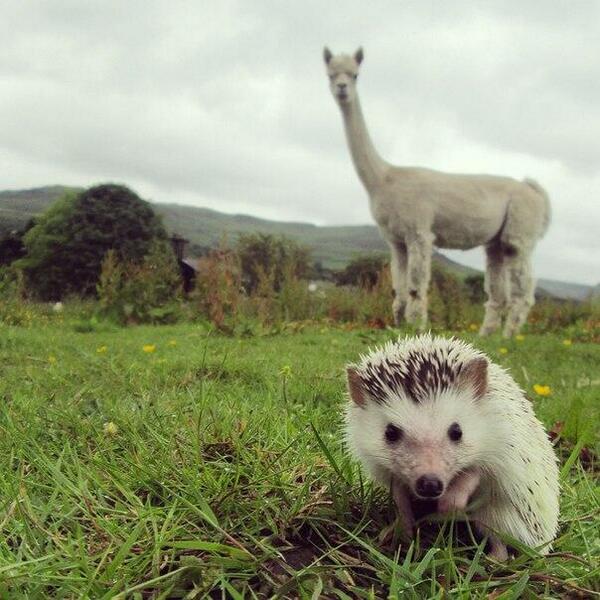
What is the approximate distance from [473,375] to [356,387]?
37cm

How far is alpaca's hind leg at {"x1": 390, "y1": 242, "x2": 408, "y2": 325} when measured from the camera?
9961 mm

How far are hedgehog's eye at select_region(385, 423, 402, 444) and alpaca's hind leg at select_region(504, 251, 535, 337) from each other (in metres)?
8.64

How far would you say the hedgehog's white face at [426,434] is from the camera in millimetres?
1892

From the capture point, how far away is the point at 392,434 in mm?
2035

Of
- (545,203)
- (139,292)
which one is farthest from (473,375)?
(139,292)

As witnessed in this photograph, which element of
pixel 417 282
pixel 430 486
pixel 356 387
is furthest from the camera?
pixel 417 282

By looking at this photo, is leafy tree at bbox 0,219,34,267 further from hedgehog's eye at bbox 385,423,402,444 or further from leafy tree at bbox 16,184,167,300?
hedgehog's eye at bbox 385,423,402,444

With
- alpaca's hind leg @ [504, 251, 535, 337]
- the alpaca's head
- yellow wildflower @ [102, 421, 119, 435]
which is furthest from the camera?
alpaca's hind leg @ [504, 251, 535, 337]

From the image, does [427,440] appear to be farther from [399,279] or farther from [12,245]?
[12,245]

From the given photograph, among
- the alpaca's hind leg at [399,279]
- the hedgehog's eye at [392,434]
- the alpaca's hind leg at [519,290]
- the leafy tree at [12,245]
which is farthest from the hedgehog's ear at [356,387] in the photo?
the leafy tree at [12,245]

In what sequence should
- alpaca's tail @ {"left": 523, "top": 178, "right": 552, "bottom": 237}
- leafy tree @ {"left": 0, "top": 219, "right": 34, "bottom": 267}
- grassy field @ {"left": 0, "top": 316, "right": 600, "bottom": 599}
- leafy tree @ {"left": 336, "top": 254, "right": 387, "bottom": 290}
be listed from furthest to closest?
1. leafy tree @ {"left": 336, "top": 254, "right": 387, "bottom": 290}
2. leafy tree @ {"left": 0, "top": 219, "right": 34, "bottom": 267}
3. alpaca's tail @ {"left": 523, "top": 178, "right": 552, "bottom": 237}
4. grassy field @ {"left": 0, "top": 316, "right": 600, "bottom": 599}

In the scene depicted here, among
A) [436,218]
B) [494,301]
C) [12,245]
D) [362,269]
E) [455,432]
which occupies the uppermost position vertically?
[436,218]

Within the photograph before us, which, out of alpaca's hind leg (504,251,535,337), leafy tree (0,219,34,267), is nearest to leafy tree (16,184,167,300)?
leafy tree (0,219,34,267)

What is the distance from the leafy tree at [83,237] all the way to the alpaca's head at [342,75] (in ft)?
17.2
